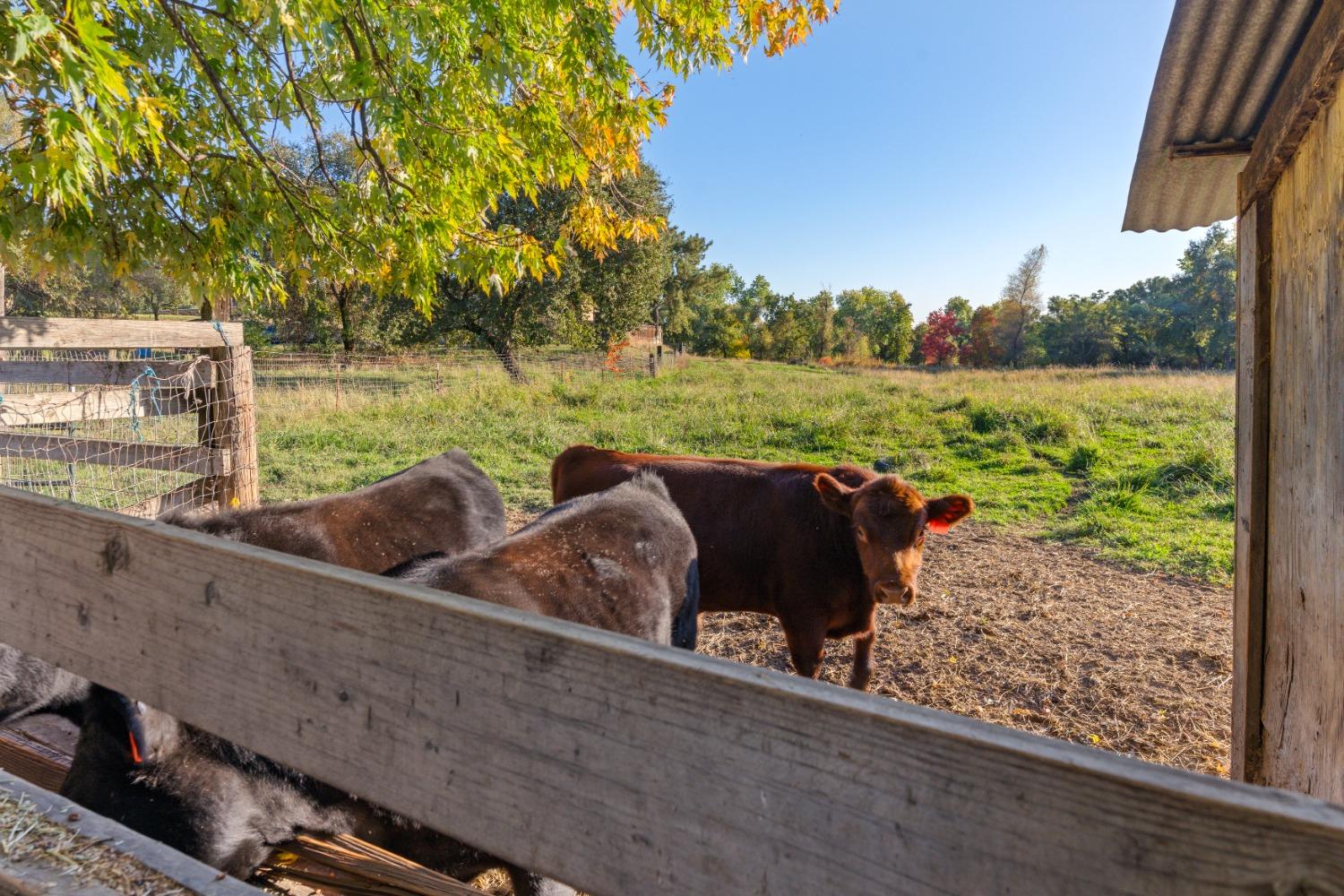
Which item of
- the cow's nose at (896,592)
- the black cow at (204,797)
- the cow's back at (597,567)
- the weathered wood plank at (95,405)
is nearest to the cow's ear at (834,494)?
the cow's nose at (896,592)

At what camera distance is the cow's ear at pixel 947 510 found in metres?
4.50

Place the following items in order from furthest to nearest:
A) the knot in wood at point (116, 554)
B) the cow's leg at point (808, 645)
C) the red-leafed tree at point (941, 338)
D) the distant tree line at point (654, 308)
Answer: the red-leafed tree at point (941, 338)
the distant tree line at point (654, 308)
the cow's leg at point (808, 645)
the knot in wood at point (116, 554)

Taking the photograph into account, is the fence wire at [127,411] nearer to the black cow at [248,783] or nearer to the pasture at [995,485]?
the black cow at [248,783]

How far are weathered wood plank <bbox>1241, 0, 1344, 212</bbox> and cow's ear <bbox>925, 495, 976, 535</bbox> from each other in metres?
2.18

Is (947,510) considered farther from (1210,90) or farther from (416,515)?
(416,515)

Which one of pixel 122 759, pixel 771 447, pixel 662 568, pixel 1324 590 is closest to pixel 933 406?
pixel 771 447

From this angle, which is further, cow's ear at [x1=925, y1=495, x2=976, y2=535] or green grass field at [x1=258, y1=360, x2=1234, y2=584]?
green grass field at [x1=258, y1=360, x2=1234, y2=584]

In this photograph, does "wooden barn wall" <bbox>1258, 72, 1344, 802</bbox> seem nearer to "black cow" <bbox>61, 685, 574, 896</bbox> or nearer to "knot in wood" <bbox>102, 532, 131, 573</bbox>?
"black cow" <bbox>61, 685, 574, 896</bbox>

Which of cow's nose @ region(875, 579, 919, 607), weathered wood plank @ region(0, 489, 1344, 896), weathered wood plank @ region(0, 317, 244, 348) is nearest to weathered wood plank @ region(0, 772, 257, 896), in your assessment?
weathered wood plank @ region(0, 489, 1344, 896)

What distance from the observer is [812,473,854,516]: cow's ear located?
15.0 ft

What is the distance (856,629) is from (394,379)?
658 inches

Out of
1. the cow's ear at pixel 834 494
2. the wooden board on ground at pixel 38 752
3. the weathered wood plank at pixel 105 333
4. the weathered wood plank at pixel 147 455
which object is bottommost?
the wooden board on ground at pixel 38 752

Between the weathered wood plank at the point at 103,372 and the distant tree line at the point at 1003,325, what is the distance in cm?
3433

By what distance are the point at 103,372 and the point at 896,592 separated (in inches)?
204
